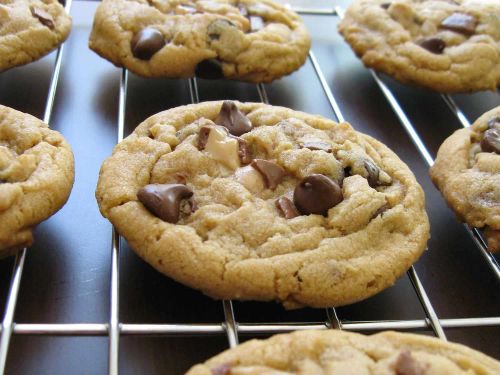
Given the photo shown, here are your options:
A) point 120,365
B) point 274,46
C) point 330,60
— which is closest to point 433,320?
point 120,365

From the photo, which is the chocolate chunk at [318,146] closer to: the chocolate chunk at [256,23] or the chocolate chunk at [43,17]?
the chocolate chunk at [256,23]

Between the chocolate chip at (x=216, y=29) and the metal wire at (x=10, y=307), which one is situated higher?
the chocolate chip at (x=216, y=29)

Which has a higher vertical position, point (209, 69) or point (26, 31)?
point (26, 31)

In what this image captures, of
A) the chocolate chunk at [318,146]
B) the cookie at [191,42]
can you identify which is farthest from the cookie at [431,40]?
the chocolate chunk at [318,146]

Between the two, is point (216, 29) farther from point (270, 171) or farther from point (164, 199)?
point (164, 199)

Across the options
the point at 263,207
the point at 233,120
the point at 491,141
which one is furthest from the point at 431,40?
the point at 263,207

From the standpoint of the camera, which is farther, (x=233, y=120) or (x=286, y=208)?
(x=233, y=120)
